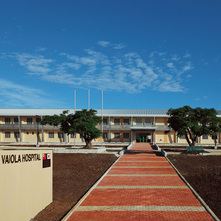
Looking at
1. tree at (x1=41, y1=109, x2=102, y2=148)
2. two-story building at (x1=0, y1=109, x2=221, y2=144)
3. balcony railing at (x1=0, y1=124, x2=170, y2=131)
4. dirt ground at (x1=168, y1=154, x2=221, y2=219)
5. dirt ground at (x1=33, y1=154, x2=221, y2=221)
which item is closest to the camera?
dirt ground at (x1=33, y1=154, x2=221, y2=221)

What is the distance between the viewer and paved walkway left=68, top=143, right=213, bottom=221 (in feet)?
29.1

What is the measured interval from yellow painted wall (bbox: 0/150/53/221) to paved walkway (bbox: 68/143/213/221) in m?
1.59

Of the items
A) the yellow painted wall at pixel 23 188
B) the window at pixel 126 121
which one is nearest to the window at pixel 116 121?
the window at pixel 126 121

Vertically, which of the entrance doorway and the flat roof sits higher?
the flat roof

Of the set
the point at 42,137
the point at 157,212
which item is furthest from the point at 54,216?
the point at 42,137

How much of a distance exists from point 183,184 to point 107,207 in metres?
5.80

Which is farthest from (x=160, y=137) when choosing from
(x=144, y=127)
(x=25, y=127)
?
(x=25, y=127)

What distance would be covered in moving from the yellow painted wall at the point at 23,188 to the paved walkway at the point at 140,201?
5.22ft

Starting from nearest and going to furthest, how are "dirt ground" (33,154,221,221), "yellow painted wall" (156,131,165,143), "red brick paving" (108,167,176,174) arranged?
"dirt ground" (33,154,221,221) < "red brick paving" (108,167,176,174) < "yellow painted wall" (156,131,165,143)

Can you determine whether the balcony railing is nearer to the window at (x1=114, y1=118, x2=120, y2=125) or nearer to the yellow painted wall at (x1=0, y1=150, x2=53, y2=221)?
the window at (x1=114, y1=118, x2=120, y2=125)

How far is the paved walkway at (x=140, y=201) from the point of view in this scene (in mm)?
8875

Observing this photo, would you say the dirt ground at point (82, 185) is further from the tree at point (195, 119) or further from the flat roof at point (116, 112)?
the flat roof at point (116, 112)

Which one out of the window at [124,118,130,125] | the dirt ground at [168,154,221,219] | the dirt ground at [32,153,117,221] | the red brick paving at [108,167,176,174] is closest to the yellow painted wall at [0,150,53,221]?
the dirt ground at [32,153,117,221]

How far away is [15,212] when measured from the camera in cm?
793
